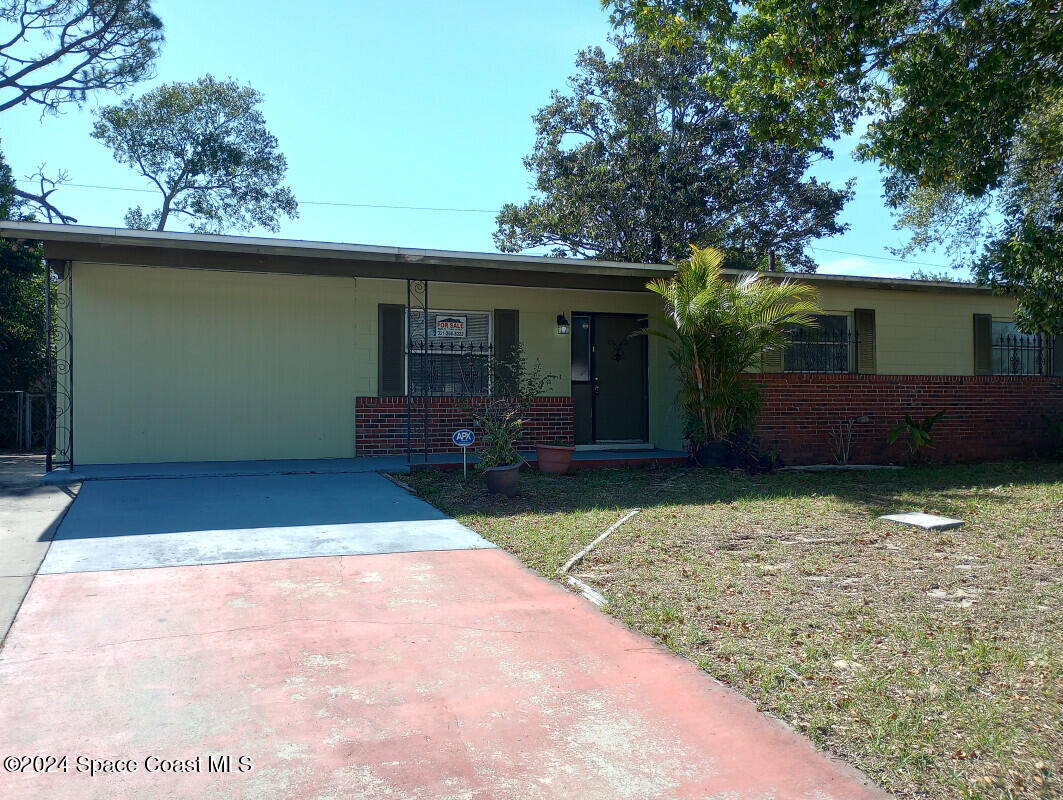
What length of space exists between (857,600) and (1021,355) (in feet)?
35.0

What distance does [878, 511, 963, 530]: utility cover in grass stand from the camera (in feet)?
Answer: 21.5

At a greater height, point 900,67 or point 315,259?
point 900,67

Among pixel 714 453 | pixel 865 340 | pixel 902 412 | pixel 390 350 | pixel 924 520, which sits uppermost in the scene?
pixel 865 340

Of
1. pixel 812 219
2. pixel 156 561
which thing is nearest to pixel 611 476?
pixel 156 561

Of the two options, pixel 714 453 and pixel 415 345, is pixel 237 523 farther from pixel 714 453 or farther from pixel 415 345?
pixel 714 453

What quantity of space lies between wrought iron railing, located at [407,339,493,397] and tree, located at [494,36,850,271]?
1073cm

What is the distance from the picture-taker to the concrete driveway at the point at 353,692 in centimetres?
255

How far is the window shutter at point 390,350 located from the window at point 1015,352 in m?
9.60

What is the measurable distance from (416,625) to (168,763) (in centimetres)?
159

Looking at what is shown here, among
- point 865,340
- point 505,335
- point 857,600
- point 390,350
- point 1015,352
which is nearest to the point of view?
point 857,600

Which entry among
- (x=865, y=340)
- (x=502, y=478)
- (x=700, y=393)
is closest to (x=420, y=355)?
(x=502, y=478)

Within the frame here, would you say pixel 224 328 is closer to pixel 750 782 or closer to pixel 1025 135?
pixel 750 782

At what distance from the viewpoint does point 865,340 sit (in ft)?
38.8

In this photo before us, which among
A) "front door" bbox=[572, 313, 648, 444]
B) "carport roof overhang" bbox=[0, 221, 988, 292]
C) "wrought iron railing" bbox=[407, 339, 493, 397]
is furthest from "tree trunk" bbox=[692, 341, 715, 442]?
"wrought iron railing" bbox=[407, 339, 493, 397]
